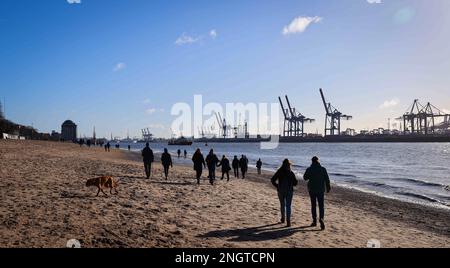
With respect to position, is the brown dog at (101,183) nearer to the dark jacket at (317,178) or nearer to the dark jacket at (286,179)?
the dark jacket at (286,179)

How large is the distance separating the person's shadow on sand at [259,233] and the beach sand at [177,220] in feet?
0.07

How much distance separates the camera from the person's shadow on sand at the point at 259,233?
26.3 feet

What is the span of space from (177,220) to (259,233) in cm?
206

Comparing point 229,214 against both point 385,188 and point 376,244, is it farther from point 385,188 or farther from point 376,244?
point 385,188

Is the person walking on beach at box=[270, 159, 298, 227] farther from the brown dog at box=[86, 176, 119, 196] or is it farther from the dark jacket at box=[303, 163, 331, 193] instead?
the brown dog at box=[86, 176, 119, 196]

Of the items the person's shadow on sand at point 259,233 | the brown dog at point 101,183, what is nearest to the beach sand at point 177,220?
the person's shadow on sand at point 259,233

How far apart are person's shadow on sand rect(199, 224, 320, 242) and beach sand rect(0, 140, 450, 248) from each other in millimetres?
21

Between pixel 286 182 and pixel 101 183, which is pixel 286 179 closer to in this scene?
pixel 286 182

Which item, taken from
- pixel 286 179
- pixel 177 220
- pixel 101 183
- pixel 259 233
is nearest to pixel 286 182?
pixel 286 179

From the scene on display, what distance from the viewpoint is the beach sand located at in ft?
24.2

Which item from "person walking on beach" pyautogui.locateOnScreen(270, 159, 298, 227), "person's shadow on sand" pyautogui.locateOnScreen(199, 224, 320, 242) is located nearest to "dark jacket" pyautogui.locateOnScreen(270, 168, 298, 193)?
"person walking on beach" pyautogui.locateOnScreen(270, 159, 298, 227)

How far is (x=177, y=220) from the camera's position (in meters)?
9.27
